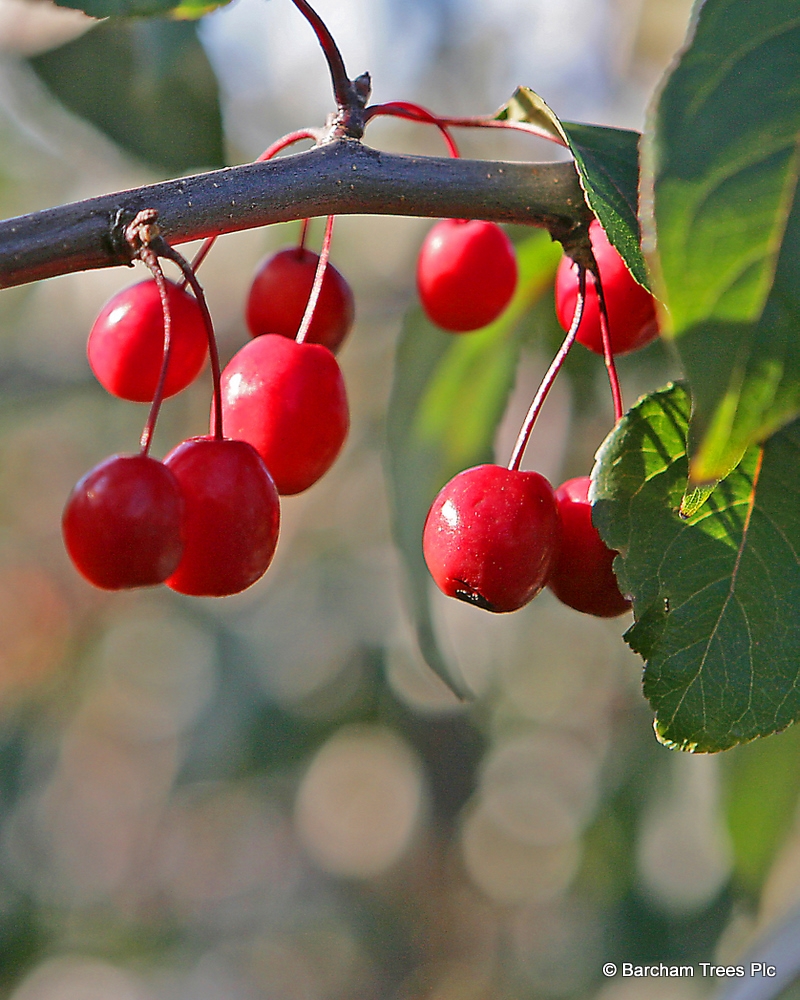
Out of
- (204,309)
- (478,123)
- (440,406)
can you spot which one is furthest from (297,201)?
(440,406)

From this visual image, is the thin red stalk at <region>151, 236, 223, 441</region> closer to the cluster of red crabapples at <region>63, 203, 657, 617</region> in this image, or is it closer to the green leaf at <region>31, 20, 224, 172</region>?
the cluster of red crabapples at <region>63, 203, 657, 617</region>

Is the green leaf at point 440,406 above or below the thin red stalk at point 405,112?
below

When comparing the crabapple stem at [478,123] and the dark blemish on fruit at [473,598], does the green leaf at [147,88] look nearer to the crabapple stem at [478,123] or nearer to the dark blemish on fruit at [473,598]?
the crabapple stem at [478,123]

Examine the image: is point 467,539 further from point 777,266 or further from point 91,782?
point 91,782

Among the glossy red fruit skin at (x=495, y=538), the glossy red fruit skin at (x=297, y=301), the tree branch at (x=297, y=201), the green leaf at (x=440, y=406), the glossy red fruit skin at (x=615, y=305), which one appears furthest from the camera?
the green leaf at (x=440, y=406)

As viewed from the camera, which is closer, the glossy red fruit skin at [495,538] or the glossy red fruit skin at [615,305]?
the glossy red fruit skin at [495,538]

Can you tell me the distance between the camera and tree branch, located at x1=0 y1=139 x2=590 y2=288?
1.88 ft

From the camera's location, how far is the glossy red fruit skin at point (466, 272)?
972mm

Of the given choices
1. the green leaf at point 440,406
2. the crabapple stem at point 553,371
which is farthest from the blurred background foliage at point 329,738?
the crabapple stem at point 553,371

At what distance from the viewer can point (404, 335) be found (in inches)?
50.5

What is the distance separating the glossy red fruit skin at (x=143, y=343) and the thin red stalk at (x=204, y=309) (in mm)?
93

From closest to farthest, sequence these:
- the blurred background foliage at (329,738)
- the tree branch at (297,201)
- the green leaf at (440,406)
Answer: the tree branch at (297,201), the green leaf at (440,406), the blurred background foliage at (329,738)

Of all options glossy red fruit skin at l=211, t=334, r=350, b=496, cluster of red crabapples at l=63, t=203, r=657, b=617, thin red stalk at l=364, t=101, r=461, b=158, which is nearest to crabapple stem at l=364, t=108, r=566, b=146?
thin red stalk at l=364, t=101, r=461, b=158

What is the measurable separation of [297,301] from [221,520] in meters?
0.33
